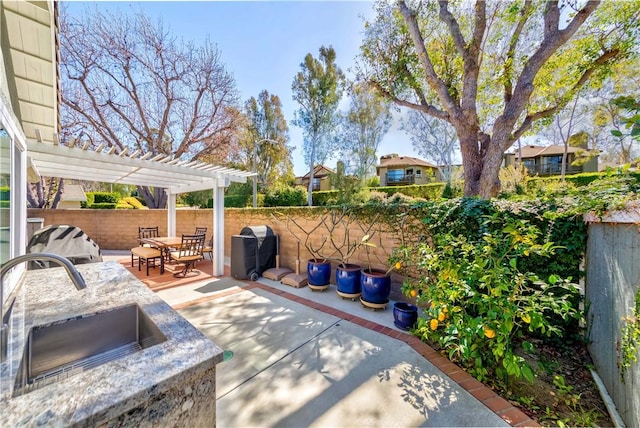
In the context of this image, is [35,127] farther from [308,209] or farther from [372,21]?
[372,21]

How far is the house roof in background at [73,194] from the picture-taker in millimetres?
19806

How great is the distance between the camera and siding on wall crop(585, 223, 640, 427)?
5.86ft

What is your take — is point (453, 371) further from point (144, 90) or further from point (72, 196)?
point (72, 196)

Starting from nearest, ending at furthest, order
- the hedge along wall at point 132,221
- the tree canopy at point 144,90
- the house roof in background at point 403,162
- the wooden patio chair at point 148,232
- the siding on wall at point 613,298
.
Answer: the siding on wall at point 613,298
the hedge along wall at point 132,221
the wooden patio chair at point 148,232
the tree canopy at point 144,90
the house roof in background at point 403,162

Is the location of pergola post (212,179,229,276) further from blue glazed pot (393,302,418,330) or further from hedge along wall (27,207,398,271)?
blue glazed pot (393,302,418,330)

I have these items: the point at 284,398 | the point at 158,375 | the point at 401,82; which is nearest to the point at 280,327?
the point at 284,398

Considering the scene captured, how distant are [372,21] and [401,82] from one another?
7.09 feet

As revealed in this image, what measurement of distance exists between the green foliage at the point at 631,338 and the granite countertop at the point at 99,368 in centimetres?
252

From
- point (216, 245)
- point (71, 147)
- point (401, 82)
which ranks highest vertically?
point (401, 82)

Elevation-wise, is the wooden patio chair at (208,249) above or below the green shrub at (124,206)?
below

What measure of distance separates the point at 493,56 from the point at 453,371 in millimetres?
8693

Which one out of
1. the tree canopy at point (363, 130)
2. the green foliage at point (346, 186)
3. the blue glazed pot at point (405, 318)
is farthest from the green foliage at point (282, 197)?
the blue glazed pot at point (405, 318)

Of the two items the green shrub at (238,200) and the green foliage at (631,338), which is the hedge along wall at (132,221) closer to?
the green foliage at (631,338)

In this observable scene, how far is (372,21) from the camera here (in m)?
7.59
